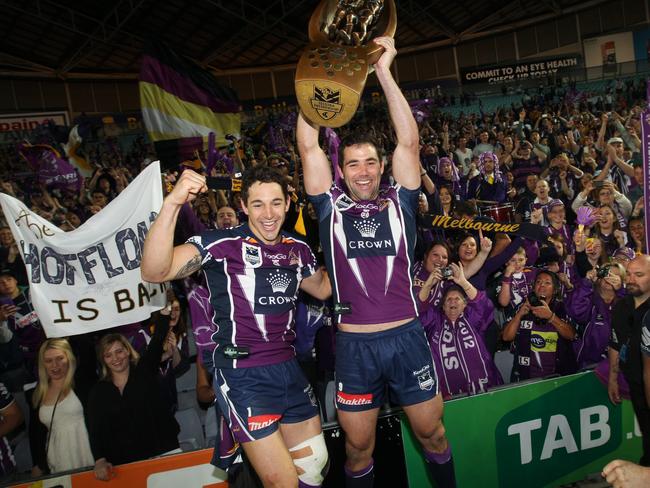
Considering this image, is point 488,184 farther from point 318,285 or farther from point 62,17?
point 62,17

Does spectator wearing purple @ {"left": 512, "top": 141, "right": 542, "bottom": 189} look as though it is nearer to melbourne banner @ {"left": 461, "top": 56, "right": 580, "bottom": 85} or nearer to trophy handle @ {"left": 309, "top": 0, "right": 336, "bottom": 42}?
trophy handle @ {"left": 309, "top": 0, "right": 336, "bottom": 42}

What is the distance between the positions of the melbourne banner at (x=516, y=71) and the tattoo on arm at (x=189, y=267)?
29.3m

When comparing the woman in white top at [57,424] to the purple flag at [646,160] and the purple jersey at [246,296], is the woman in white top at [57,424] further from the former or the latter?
the purple flag at [646,160]

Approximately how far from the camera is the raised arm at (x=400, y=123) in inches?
123

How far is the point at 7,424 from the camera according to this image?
4.31m

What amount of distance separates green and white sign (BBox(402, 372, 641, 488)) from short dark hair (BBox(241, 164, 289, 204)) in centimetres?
211

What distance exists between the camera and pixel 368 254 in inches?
129

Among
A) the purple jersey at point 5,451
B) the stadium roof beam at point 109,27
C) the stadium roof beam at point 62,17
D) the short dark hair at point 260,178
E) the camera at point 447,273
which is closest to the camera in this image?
the short dark hair at point 260,178

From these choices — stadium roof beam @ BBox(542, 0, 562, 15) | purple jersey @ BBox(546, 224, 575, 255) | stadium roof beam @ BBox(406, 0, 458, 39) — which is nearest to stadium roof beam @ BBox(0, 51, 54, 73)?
stadium roof beam @ BBox(406, 0, 458, 39)

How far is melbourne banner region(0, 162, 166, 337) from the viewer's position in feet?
15.9

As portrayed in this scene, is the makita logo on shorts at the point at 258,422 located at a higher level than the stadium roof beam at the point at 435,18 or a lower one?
lower

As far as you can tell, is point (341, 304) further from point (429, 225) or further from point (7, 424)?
point (7, 424)

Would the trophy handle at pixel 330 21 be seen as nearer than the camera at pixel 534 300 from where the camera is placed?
Yes

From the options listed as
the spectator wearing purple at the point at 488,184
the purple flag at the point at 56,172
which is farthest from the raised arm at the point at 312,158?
the purple flag at the point at 56,172
